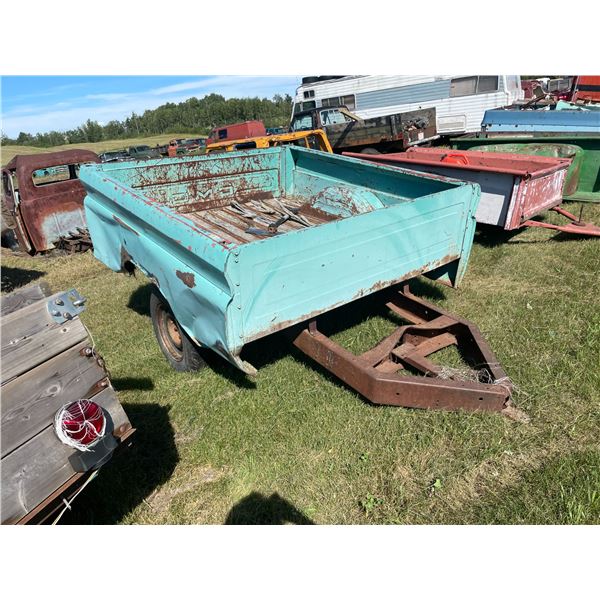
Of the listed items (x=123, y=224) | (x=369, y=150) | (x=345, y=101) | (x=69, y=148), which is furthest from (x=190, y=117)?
(x=123, y=224)

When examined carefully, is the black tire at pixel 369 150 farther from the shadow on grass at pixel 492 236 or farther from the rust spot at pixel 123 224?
the rust spot at pixel 123 224

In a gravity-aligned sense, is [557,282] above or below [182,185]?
below

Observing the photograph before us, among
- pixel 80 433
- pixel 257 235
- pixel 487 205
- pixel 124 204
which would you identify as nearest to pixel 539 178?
pixel 487 205

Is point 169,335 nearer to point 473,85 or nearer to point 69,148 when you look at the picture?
point 473,85

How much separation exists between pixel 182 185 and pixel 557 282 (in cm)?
382

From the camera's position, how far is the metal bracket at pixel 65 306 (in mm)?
1756

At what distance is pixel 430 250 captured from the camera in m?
3.06

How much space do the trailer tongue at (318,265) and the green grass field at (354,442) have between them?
0.85ft

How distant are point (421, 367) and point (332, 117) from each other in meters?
9.28

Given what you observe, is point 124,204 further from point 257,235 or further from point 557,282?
point 557,282

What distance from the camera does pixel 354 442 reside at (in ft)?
8.86

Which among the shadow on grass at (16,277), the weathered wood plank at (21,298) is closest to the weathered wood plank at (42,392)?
the weathered wood plank at (21,298)

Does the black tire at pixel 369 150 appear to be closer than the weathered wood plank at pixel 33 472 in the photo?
No

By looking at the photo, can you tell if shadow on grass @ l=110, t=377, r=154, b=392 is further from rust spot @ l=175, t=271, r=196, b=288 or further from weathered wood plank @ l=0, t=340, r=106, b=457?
weathered wood plank @ l=0, t=340, r=106, b=457
